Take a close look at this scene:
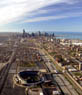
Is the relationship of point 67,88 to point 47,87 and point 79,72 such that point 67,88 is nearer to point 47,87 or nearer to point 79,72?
point 47,87

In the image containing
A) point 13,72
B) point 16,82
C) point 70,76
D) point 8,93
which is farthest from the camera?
point 13,72

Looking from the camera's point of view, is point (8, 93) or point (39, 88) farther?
point (39, 88)

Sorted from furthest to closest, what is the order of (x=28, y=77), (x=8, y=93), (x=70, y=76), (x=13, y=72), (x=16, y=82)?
(x=13, y=72) < (x=70, y=76) < (x=28, y=77) < (x=16, y=82) < (x=8, y=93)

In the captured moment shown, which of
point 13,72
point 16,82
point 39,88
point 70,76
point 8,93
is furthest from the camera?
point 13,72

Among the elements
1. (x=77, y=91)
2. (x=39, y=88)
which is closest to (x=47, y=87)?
(x=39, y=88)

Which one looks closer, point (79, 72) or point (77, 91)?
point (77, 91)

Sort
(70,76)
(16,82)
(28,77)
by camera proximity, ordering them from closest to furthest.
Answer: (16,82), (28,77), (70,76)

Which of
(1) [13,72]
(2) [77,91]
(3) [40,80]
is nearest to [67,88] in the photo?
(2) [77,91]


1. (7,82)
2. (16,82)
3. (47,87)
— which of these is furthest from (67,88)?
(7,82)

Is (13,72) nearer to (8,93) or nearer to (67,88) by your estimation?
(8,93)
